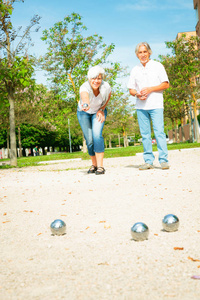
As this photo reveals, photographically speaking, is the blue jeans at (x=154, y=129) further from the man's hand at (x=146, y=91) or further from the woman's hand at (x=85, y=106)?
the woman's hand at (x=85, y=106)

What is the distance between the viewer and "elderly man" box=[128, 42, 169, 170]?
280 inches

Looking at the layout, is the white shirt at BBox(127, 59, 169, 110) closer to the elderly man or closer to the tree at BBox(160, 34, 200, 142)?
the elderly man

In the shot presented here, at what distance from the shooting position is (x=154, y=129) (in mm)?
7297

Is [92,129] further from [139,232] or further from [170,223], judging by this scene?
[139,232]

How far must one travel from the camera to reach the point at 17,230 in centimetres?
359

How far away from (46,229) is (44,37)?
2737 centimetres

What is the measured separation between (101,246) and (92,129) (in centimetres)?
458

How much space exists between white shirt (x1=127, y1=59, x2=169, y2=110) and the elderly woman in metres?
0.72

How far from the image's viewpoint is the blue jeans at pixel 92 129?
23.5ft

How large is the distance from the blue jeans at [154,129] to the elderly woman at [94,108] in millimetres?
867

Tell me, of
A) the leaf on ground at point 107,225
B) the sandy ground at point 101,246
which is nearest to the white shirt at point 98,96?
the sandy ground at point 101,246

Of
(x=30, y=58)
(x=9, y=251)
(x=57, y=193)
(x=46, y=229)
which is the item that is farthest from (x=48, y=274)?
(x=30, y=58)

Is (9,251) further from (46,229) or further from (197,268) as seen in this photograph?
(197,268)

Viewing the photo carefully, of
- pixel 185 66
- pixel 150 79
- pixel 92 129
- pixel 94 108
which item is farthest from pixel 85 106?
pixel 185 66
